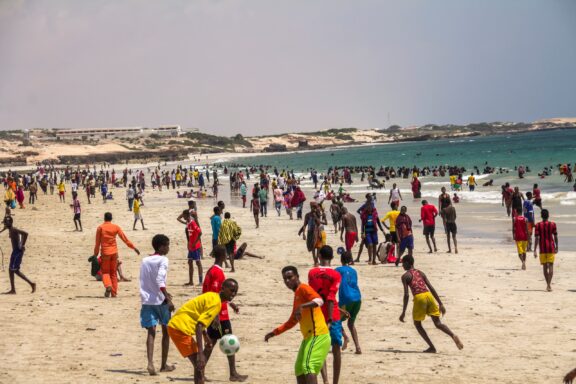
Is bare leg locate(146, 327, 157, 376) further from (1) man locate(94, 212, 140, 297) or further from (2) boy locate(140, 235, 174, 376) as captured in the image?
(1) man locate(94, 212, 140, 297)

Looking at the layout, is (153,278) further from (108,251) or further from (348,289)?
(108,251)

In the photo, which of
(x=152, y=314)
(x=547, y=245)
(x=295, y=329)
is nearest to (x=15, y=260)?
(x=295, y=329)

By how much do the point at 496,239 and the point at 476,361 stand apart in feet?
44.1

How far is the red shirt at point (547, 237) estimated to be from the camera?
46.3 ft

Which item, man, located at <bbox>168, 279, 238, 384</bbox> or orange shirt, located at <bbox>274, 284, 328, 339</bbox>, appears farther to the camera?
man, located at <bbox>168, 279, 238, 384</bbox>

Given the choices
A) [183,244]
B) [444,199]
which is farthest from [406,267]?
[183,244]

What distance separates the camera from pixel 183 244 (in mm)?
22109

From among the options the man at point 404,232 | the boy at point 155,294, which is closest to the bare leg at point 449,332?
the boy at point 155,294

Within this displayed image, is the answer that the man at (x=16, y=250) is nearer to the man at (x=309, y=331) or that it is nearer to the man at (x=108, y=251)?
Answer: the man at (x=108, y=251)

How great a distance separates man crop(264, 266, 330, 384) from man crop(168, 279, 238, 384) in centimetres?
67

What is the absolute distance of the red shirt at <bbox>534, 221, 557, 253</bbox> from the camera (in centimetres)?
1412

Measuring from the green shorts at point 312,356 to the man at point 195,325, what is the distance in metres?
0.97

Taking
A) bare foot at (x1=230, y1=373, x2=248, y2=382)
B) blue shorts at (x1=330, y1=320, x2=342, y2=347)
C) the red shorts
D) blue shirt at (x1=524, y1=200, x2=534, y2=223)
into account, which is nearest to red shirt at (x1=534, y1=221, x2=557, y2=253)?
the red shorts

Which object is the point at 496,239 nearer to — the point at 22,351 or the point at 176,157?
the point at 22,351
